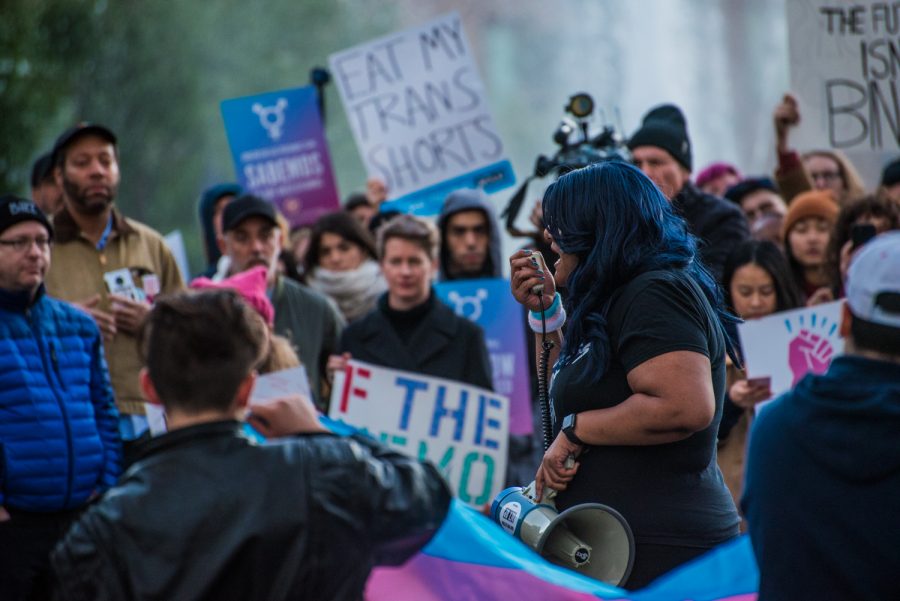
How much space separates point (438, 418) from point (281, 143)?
11.1 feet

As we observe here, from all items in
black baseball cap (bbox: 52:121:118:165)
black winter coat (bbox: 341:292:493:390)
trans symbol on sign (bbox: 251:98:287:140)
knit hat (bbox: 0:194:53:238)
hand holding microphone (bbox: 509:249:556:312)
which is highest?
black baseball cap (bbox: 52:121:118:165)

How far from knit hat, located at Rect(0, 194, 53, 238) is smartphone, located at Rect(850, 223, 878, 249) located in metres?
3.44

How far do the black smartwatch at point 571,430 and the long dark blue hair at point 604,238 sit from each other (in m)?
0.12

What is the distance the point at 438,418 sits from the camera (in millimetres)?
6887

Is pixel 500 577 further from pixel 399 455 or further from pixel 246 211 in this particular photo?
pixel 246 211

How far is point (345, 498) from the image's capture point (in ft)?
8.75

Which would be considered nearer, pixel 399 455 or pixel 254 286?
pixel 399 455

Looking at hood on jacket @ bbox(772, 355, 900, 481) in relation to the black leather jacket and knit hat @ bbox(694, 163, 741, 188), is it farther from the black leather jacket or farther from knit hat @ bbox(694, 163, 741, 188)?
knit hat @ bbox(694, 163, 741, 188)

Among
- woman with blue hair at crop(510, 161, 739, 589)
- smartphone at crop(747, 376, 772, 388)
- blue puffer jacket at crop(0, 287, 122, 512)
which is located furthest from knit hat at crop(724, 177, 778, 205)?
woman with blue hair at crop(510, 161, 739, 589)

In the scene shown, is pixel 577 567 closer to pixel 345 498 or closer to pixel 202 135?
pixel 345 498

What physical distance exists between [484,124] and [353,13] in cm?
3857

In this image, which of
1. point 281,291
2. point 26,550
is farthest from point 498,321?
point 26,550

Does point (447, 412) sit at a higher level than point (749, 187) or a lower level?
lower

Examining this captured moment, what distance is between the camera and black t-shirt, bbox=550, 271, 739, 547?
11.3ft
